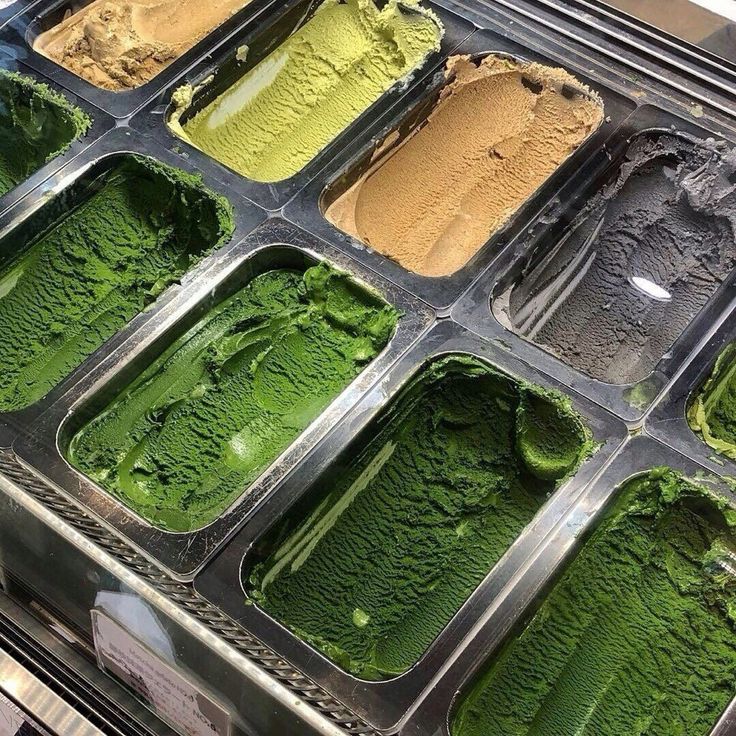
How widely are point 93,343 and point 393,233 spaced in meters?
0.76

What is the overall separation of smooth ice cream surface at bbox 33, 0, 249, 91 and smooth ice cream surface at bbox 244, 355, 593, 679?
1201mm

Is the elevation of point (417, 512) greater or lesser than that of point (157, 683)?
greater

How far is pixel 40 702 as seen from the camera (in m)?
1.49

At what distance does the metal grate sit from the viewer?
1.32 meters

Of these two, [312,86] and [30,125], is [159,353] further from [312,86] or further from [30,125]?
[312,86]

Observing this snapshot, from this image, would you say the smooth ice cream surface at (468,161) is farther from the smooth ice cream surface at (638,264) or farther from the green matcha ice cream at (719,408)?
the green matcha ice cream at (719,408)

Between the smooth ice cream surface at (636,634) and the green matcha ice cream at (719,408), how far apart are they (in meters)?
0.13

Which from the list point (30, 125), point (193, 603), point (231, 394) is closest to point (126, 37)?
point (30, 125)

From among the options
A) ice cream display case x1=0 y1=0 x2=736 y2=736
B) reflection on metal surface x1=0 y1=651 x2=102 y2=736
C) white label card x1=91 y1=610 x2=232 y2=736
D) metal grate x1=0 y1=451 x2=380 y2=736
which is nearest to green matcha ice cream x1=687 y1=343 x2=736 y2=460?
ice cream display case x1=0 y1=0 x2=736 y2=736

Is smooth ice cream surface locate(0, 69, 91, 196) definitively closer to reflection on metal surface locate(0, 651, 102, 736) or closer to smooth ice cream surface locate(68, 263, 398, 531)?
smooth ice cream surface locate(68, 263, 398, 531)

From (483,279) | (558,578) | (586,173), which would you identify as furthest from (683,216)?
(558,578)

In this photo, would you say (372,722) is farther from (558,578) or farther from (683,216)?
(683,216)

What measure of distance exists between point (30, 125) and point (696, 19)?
5.42 ft

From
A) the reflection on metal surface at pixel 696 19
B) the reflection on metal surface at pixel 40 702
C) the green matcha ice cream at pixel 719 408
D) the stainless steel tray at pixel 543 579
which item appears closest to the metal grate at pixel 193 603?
the stainless steel tray at pixel 543 579
